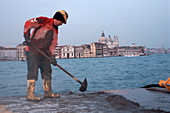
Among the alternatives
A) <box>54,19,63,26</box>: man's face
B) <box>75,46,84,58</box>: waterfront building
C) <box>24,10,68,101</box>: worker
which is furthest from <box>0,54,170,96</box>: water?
<box>75,46,84,58</box>: waterfront building

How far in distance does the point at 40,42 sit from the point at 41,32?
0.19 meters

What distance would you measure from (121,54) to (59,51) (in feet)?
151

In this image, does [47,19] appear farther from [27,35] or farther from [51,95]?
[51,95]

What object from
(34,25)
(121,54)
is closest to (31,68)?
(34,25)

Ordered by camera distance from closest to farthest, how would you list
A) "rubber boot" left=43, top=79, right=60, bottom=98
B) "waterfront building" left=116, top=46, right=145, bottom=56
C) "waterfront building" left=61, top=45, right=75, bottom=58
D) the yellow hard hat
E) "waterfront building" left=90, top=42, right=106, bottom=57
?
the yellow hard hat
"rubber boot" left=43, top=79, right=60, bottom=98
"waterfront building" left=61, top=45, right=75, bottom=58
"waterfront building" left=90, top=42, right=106, bottom=57
"waterfront building" left=116, top=46, right=145, bottom=56

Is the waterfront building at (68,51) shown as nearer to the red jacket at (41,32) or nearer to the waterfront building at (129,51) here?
the waterfront building at (129,51)

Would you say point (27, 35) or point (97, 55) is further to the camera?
point (97, 55)

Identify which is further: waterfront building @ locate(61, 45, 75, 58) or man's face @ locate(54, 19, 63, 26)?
waterfront building @ locate(61, 45, 75, 58)

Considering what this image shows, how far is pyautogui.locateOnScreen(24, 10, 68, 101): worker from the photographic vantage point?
165 inches

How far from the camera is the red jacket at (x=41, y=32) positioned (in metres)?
4.16

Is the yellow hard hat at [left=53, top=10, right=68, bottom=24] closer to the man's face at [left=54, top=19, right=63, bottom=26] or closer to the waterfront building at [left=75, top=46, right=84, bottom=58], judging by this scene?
the man's face at [left=54, top=19, right=63, bottom=26]

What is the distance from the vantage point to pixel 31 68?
4352mm

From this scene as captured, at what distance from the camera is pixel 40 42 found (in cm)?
437

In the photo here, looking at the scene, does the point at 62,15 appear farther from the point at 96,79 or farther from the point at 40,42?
the point at 96,79
